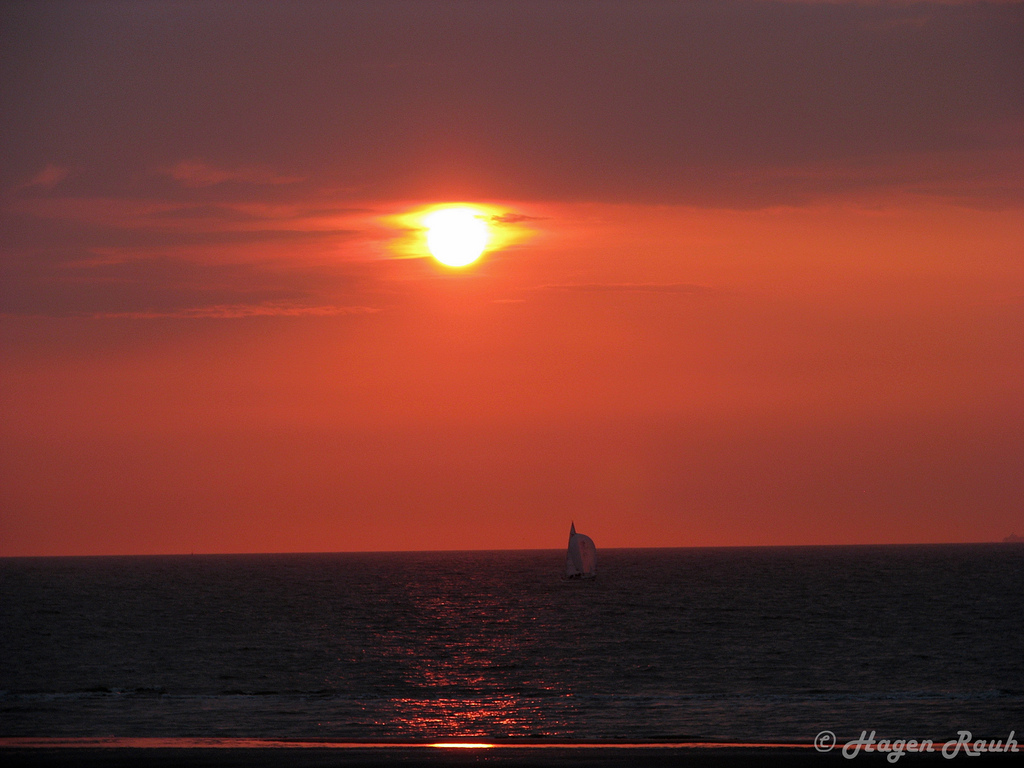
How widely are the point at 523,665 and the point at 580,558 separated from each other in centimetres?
10442

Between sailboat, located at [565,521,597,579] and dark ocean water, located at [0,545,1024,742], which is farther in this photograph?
sailboat, located at [565,521,597,579]

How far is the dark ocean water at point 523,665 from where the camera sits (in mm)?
41125

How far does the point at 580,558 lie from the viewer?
166125mm

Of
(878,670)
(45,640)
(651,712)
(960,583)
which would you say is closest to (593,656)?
(878,670)

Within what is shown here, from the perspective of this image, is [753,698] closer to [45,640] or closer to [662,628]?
[662,628]

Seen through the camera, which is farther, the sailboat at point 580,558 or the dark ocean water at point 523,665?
the sailboat at point 580,558

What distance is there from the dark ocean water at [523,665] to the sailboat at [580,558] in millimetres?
37147

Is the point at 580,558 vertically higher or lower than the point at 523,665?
higher

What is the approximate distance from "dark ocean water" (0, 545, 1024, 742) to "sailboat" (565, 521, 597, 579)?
37.1 metres

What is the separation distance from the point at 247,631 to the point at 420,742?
56282 millimetres

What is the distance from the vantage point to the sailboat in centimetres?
16562

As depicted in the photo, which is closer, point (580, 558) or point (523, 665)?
point (523, 665)

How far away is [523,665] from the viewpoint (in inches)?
2466

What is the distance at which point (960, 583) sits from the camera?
447ft
